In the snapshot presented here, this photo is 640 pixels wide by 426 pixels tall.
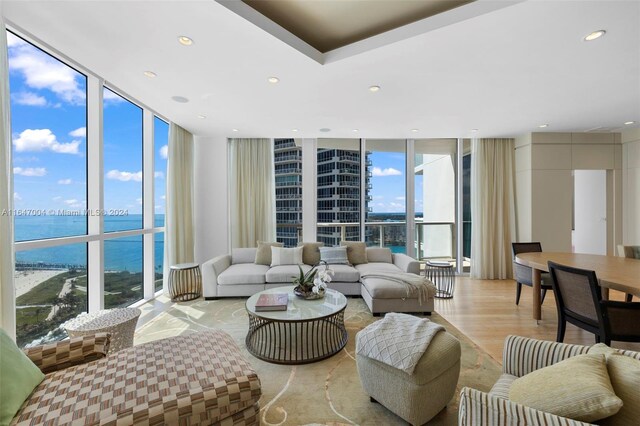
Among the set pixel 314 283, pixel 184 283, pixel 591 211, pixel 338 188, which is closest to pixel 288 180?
pixel 338 188

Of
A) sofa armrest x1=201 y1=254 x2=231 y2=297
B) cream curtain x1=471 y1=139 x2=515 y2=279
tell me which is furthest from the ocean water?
cream curtain x1=471 y1=139 x2=515 y2=279

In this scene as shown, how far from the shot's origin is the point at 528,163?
4848mm

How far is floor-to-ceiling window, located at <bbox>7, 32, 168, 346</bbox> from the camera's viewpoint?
234 centimetres

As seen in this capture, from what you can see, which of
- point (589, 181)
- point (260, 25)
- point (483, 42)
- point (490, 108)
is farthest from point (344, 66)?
point (589, 181)

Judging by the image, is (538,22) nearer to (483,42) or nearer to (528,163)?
(483,42)

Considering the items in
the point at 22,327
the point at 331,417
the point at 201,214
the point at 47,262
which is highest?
the point at 201,214

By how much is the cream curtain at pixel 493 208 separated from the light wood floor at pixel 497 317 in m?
0.64

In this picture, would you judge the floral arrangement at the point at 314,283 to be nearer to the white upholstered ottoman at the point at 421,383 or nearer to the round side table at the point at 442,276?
the white upholstered ottoman at the point at 421,383

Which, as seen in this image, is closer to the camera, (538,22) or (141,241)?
(538,22)

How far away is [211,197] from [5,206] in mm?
3334

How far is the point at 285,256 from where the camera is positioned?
4.22 meters

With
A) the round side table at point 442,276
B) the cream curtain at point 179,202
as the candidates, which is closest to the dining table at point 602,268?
the round side table at point 442,276

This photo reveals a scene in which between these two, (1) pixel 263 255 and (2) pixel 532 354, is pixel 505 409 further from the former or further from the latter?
(1) pixel 263 255

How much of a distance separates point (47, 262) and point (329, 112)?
3.59 meters
